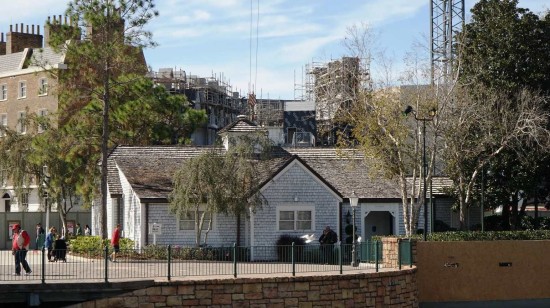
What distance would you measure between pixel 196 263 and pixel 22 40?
54.6 meters

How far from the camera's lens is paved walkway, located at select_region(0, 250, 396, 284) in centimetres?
3142

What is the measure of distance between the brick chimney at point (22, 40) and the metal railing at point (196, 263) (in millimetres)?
46409

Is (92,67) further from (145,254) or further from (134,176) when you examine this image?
(145,254)

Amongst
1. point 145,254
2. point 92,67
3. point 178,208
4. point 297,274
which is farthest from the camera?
point 92,67

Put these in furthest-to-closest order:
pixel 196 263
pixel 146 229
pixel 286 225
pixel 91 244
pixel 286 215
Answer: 1. pixel 286 215
2. pixel 286 225
3. pixel 146 229
4. pixel 91 244
5. pixel 196 263

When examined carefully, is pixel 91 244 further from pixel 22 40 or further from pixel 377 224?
pixel 22 40

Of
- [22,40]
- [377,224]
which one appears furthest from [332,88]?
[22,40]

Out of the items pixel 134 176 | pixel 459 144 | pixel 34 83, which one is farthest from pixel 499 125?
pixel 34 83

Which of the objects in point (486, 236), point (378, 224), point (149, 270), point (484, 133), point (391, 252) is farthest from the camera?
point (378, 224)

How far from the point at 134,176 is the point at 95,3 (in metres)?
7.73

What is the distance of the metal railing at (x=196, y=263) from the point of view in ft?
105

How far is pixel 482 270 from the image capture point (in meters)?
40.4

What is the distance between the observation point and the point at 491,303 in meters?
40.5

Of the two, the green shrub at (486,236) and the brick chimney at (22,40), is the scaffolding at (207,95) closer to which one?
the brick chimney at (22,40)
